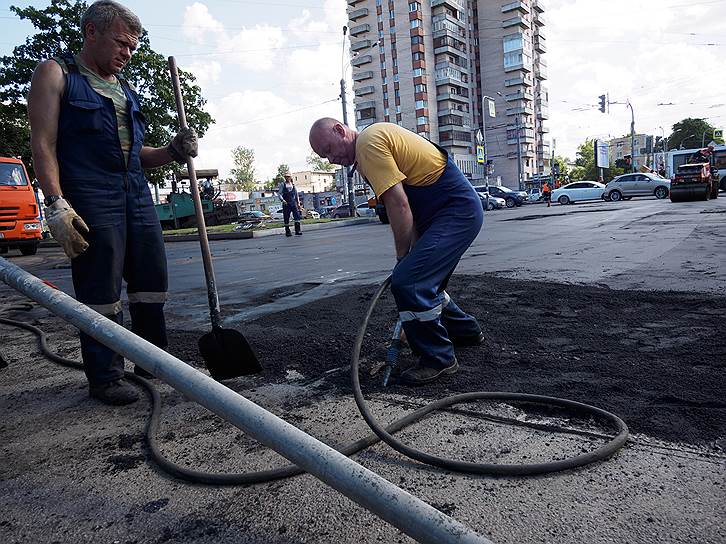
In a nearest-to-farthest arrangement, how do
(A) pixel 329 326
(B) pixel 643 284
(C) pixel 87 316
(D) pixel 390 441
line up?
(C) pixel 87 316
(D) pixel 390 441
(A) pixel 329 326
(B) pixel 643 284

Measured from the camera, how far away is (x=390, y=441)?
185cm

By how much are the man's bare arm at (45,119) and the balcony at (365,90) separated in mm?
72092

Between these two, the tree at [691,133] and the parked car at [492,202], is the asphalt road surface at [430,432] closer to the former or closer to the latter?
the parked car at [492,202]

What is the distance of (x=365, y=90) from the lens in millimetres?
70938

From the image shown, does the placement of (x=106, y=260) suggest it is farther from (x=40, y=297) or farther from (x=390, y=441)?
(x=390, y=441)

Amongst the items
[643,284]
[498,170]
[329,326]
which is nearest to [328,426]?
[329,326]

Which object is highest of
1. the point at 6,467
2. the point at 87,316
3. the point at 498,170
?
the point at 498,170

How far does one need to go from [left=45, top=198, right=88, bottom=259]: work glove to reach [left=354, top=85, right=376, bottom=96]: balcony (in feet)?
238

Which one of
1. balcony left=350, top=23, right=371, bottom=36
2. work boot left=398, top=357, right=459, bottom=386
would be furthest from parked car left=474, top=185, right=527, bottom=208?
balcony left=350, top=23, right=371, bottom=36

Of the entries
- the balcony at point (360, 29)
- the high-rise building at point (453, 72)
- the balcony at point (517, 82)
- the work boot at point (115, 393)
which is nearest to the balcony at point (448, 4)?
the high-rise building at point (453, 72)

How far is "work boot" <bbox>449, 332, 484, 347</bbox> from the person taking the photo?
3130 millimetres

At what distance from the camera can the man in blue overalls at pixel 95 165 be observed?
2.47 meters

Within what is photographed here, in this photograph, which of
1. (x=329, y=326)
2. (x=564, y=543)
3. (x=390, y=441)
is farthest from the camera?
(x=329, y=326)

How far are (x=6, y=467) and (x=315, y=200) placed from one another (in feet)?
214
